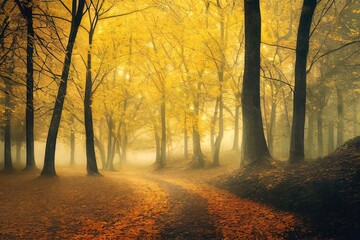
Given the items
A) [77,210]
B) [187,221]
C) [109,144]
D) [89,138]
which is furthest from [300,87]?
[109,144]

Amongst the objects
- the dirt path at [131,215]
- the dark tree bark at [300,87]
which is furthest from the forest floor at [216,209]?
the dark tree bark at [300,87]

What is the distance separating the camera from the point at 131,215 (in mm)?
7426

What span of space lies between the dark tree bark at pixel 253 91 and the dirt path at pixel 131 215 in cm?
Answer: 233

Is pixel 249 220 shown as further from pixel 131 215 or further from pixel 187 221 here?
pixel 131 215

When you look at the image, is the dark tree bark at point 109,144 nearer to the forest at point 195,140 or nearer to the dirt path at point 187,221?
the forest at point 195,140

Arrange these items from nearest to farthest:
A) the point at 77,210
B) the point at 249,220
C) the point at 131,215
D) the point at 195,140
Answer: the point at 249,220 < the point at 131,215 < the point at 77,210 < the point at 195,140

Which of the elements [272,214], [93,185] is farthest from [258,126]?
[93,185]

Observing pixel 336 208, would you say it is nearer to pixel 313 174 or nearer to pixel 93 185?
pixel 313 174

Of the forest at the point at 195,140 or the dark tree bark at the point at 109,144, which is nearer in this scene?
the forest at the point at 195,140

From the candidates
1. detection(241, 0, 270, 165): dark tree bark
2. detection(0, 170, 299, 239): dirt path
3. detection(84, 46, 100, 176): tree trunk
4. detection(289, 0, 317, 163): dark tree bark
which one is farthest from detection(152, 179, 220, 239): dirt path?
detection(84, 46, 100, 176): tree trunk

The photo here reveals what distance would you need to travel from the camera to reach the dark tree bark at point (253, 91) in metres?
11.0

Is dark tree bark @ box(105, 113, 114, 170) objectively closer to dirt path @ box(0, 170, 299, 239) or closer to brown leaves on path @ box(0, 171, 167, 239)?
brown leaves on path @ box(0, 171, 167, 239)

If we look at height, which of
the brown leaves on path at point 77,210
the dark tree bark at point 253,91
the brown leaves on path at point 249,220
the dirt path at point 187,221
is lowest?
the brown leaves on path at point 77,210

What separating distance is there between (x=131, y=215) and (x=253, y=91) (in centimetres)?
702
